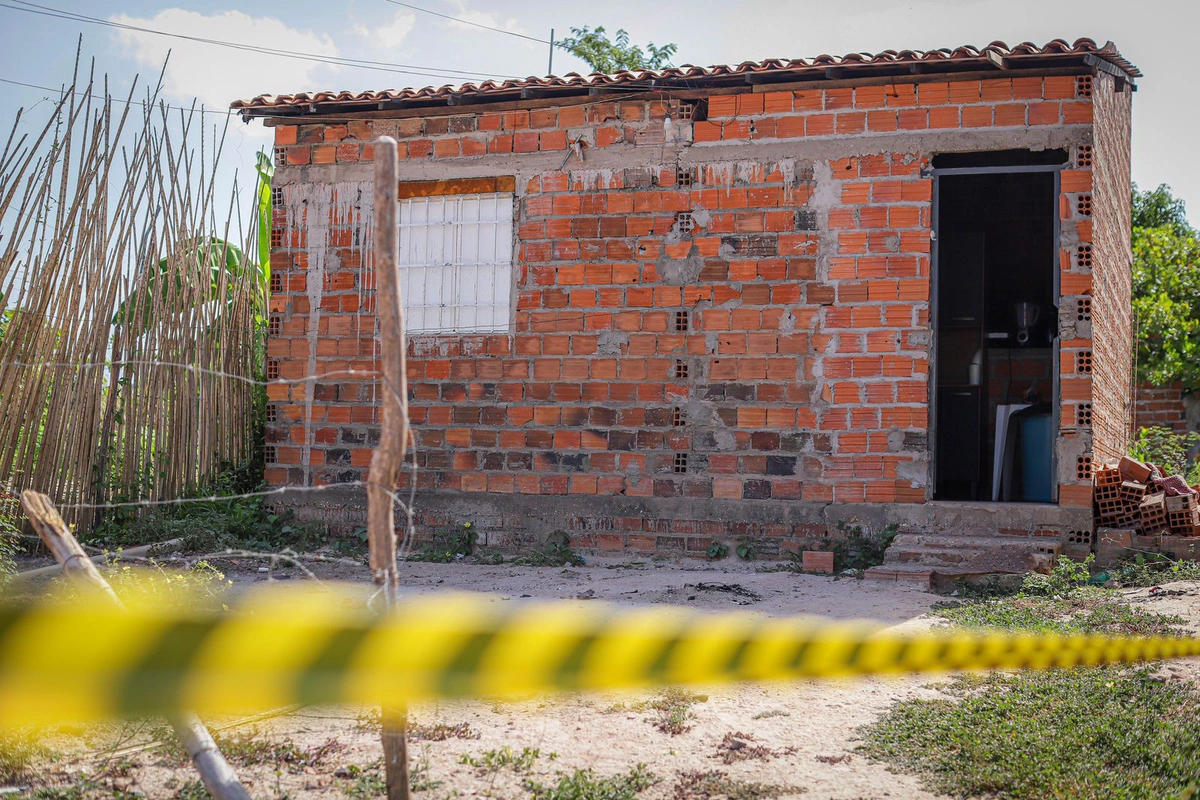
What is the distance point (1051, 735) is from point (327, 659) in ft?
8.66

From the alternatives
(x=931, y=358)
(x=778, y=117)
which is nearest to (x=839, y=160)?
(x=778, y=117)

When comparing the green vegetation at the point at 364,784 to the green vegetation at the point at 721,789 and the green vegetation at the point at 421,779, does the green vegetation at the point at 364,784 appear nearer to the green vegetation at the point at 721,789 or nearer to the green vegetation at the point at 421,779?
the green vegetation at the point at 421,779

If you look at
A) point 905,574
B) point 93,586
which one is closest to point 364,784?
point 93,586

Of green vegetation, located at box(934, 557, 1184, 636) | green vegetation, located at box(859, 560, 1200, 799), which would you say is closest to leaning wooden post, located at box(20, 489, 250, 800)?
green vegetation, located at box(859, 560, 1200, 799)

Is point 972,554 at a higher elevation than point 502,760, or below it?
higher

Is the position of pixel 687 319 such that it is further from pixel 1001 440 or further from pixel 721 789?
pixel 721 789

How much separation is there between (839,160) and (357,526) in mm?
4568

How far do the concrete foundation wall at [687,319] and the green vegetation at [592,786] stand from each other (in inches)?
174

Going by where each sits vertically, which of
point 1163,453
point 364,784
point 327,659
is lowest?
point 364,784

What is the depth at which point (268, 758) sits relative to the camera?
3184 mm

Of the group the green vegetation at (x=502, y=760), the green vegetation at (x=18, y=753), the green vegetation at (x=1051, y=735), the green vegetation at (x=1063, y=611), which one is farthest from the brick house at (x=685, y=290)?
the green vegetation at (x=18, y=753)

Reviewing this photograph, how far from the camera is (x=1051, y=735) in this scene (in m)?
3.32

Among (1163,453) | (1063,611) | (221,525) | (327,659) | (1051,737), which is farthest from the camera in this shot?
(1163,453)

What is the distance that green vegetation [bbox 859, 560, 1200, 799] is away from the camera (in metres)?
2.95
